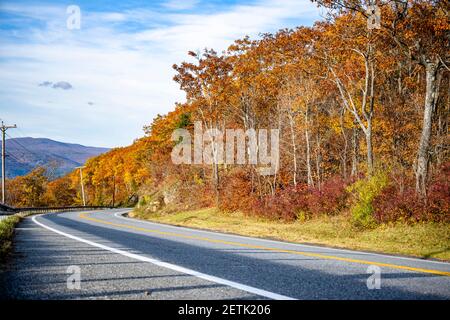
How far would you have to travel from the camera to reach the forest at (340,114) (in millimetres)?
15789

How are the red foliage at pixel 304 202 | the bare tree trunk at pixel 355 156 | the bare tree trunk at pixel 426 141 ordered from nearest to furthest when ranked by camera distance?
1. the bare tree trunk at pixel 426 141
2. the red foliage at pixel 304 202
3. the bare tree trunk at pixel 355 156

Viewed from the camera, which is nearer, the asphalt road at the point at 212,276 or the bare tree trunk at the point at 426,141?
the asphalt road at the point at 212,276

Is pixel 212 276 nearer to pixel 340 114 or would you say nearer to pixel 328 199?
pixel 328 199

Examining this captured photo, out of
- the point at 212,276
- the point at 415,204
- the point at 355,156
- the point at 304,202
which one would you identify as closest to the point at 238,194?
the point at 304,202

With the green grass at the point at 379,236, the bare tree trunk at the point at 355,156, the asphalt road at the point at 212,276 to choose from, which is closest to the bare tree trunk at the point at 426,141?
the green grass at the point at 379,236

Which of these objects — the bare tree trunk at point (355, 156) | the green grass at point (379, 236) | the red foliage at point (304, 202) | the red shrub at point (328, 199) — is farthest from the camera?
the bare tree trunk at point (355, 156)

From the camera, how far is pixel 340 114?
27312mm

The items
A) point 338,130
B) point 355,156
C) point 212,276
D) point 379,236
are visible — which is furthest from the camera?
point 338,130

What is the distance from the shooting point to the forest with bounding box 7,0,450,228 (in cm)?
1579

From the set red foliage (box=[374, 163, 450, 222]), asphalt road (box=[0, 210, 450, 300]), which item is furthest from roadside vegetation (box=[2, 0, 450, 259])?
asphalt road (box=[0, 210, 450, 300])

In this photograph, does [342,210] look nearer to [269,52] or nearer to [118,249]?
[269,52]

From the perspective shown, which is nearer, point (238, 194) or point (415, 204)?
point (415, 204)

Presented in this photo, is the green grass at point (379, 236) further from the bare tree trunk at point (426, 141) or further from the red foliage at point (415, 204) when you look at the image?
the bare tree trunk at point (426, 141)

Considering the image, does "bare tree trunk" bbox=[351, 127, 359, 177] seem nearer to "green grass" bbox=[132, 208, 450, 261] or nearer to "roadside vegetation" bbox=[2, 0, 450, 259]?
"roadside vegetation" bbox=[2, 0, 450, 259]
